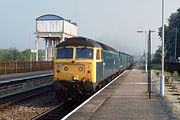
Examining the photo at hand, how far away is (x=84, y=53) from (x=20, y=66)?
76.6 feet

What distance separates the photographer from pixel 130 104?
15.4 meters

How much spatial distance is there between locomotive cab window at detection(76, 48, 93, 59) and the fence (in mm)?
17044

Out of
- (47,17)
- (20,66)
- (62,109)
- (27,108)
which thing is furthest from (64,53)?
(47,17)

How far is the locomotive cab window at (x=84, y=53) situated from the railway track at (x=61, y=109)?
240 centimetres

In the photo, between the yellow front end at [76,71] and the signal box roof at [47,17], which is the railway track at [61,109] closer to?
the yellow front end at [76,71]

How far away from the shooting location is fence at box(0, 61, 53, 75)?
3398 cm

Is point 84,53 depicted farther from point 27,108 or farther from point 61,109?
point 27,108

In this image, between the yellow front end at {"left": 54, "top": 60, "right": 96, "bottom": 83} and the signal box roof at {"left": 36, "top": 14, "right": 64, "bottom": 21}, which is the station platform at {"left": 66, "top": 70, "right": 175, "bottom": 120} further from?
the signal box roof at {"left": 36, "top": 14, "right": 64, "bottom": 21}

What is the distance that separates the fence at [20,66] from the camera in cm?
3398

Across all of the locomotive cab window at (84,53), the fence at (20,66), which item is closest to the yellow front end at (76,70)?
the locomotive cab window at (84,53)

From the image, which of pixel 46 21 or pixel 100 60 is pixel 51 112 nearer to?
pixel 100 60

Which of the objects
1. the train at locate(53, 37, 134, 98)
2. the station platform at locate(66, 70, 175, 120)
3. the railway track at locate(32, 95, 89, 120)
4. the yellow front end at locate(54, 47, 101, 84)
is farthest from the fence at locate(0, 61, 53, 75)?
the station platform at locate(66, 70, 175, 120)

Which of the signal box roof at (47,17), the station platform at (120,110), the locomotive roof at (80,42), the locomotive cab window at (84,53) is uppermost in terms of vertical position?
the signal box roof at (47,17)

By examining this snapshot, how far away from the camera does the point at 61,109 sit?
638 inches
